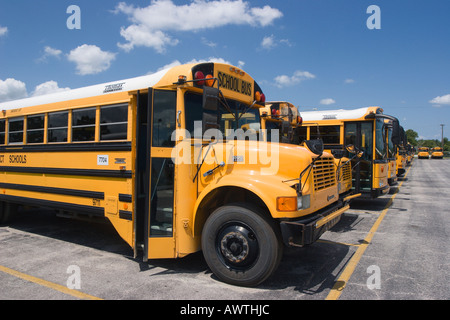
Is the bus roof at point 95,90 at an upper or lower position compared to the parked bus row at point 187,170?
upper

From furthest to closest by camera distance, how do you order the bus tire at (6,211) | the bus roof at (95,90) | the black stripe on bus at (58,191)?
the bus tire at (6,211), the black stripe on bus at (58,191), the bus roof at (95,90)

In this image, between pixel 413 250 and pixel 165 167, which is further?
pixel 413 250

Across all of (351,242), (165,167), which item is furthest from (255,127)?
(351,242)

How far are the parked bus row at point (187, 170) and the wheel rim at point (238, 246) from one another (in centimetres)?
A: 1

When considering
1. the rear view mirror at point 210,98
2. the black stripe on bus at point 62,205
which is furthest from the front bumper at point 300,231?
the black stripe on bus at point 62,205

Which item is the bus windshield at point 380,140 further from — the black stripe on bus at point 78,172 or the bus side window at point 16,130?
the bus side window at point 16,130

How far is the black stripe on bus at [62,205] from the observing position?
4637 millimetres

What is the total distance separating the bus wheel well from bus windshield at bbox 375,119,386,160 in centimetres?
591

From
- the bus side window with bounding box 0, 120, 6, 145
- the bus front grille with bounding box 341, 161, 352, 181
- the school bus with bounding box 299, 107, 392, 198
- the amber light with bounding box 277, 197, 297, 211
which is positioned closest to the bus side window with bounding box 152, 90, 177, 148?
the amber light with bounding box 277, 197, 297, 211

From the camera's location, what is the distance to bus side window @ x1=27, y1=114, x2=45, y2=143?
5.43 metres

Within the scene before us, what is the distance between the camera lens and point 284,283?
3.72m
